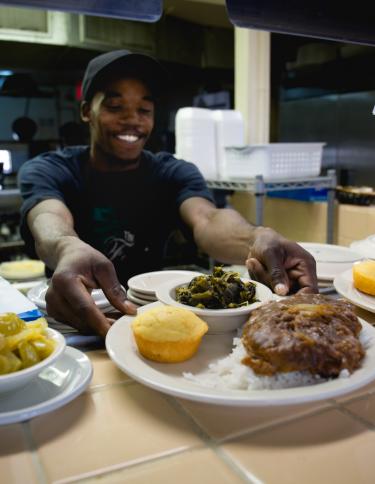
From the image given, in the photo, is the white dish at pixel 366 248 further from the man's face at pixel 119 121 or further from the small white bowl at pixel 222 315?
the man's face at pixel 119 121

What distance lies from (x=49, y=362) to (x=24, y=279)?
8.29ft

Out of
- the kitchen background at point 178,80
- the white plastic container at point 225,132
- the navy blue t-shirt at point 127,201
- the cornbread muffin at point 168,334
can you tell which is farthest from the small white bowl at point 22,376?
the white plastic container at point 225,132

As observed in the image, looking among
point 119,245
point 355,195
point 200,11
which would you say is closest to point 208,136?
point 355,195

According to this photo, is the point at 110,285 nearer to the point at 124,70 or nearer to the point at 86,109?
the point at 124,70

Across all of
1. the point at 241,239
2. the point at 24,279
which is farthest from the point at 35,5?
the point at 24,279

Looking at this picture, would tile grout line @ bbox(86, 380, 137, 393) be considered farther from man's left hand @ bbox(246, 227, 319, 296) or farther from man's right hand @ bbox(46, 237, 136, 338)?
man's left hand @ bbox(246, 227, 319, 296)

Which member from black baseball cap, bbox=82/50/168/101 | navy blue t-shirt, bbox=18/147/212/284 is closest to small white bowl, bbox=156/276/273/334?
navy blue t-shirt, bbox=18/147/212/284

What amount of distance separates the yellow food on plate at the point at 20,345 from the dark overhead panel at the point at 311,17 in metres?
0.68

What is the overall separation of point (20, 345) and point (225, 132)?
251 centimetres

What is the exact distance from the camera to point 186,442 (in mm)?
528

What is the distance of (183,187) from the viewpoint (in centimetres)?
230

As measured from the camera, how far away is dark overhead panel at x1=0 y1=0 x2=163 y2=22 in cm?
77

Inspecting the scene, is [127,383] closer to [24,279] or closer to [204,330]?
[204,330]

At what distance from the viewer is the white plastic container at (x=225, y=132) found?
9.59ft
